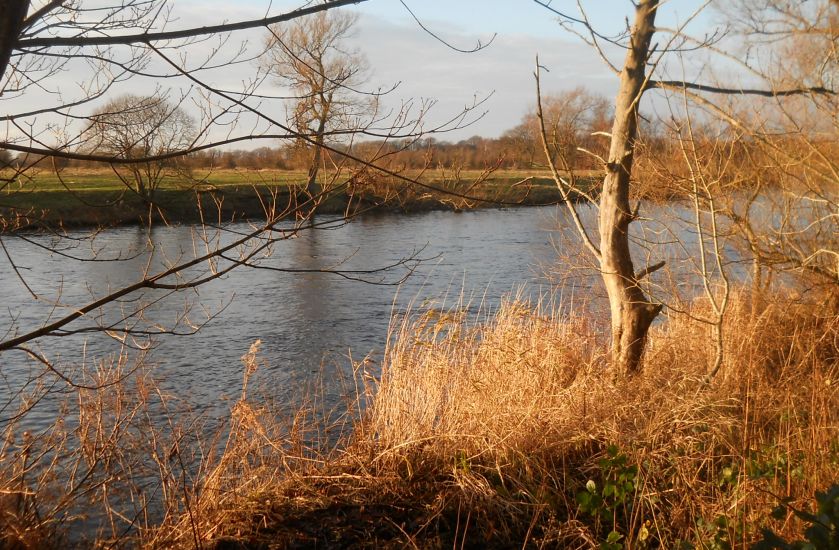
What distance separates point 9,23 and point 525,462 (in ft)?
12.8

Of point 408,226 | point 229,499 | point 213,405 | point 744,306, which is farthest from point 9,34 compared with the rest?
point 408,226

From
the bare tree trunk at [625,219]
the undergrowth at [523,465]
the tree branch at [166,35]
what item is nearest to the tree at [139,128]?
the tree branch at [166,35]

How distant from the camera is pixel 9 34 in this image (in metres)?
1.94

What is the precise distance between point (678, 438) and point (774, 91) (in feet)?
10.9

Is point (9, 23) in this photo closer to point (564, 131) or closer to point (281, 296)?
point (564, 131)

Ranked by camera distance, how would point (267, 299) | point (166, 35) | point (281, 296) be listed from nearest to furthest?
1. point (166, 35)
2. point (267, 299)
3. point (281, 296)

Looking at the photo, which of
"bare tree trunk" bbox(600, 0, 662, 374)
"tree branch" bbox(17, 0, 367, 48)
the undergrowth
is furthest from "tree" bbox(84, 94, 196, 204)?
"bare tree trunk" bbox(600, 0, 662, 374)

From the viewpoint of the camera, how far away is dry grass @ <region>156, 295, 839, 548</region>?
4.24 m

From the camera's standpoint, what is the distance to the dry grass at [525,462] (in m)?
4.24

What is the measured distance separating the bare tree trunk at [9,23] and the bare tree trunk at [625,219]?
4787 millimetres

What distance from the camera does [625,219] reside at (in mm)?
6074

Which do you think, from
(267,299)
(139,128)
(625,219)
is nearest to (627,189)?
(625,219)

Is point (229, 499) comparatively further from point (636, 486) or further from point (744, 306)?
point (744, 306)

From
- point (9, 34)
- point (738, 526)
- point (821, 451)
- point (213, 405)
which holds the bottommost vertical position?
point (213, 405)
